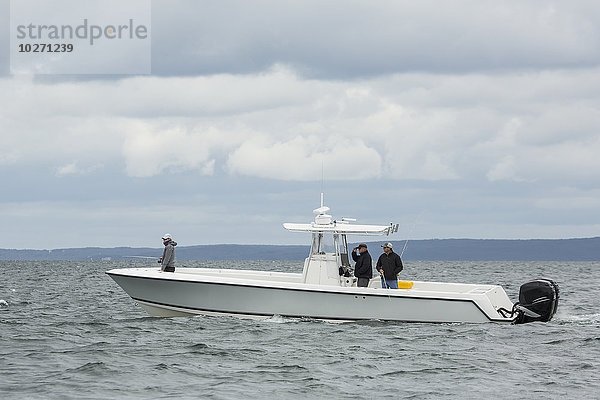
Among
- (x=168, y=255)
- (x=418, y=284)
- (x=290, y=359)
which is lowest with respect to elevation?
(x=290, y=359)

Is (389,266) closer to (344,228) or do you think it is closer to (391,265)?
(391,265)

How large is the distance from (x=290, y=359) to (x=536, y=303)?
7.27m

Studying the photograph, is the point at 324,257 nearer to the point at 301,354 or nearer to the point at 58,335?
the point at 301,354

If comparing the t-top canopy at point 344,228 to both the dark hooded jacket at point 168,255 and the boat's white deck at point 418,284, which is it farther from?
the dark hooded jacket at point 168,255

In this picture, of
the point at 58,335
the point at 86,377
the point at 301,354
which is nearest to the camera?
the point at 86,377

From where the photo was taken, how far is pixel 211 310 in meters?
19.1

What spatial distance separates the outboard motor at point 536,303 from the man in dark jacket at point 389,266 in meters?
2.92

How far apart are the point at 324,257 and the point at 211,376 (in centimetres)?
705

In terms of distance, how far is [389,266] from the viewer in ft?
63.3

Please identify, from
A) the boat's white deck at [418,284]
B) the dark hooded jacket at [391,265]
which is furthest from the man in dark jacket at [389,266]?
the boat's white deck at [418,284]

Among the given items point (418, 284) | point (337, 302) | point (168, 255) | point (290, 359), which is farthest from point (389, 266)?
point (168, 255)

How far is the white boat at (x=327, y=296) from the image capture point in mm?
18422

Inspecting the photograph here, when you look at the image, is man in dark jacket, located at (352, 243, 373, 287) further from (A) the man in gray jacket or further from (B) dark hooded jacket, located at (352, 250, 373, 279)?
(A) the man in gray jacket

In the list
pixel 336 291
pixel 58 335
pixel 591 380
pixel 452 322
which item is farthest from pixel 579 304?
pixel 58 335
